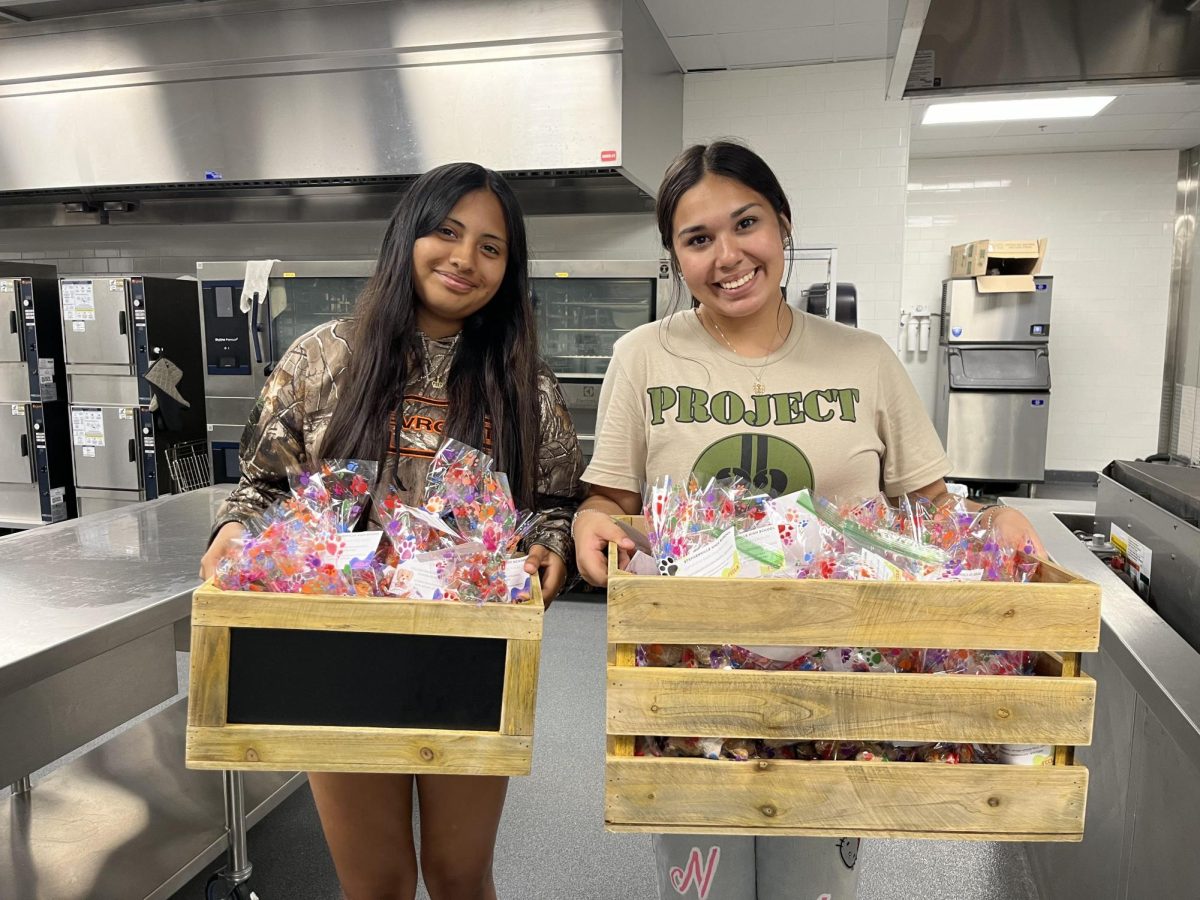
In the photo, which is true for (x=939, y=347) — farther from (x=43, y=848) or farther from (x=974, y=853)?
(x=43, y=848)

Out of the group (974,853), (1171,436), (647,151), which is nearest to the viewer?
(974,853)

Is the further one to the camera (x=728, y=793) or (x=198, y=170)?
(x=198, y=170)

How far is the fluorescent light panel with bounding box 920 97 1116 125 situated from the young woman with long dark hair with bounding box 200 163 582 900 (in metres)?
5.49

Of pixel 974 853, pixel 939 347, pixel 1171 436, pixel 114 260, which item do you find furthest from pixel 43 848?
pixel 1171 436

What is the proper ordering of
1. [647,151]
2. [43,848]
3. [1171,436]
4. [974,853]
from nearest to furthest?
[43,848] → [974,853] → [647,151] → [1171,436]

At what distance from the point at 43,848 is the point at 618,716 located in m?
1.87

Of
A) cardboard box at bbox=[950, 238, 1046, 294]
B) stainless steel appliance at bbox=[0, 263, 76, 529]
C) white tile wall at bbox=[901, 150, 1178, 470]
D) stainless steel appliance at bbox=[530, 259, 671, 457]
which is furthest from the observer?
white tile wall at bbox=[901, 150, 1178, 470]

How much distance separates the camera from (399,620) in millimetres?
880

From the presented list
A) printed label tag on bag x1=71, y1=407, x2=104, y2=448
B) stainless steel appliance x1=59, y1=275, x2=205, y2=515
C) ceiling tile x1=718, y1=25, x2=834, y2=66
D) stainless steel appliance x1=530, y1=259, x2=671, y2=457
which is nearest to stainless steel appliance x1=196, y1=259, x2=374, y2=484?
stainless steel appliance x1=59, y1=275, x2=205, y2=515

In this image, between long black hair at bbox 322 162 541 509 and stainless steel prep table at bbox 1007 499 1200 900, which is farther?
long black hair at bbox 322 162 541 509

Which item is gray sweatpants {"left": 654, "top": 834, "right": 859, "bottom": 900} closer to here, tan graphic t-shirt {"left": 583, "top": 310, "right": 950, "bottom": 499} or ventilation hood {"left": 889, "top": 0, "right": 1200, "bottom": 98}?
tan graphic t-shirt {"left": 583, "top": 310, "right": 950, "bottom": 499}

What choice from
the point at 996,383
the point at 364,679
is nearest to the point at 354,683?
the point at 364,679

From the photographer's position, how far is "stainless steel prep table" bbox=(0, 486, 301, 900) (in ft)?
4.26

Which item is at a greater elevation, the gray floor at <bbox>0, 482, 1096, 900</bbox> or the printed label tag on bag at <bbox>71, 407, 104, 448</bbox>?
the printed label tag on bag at <bbox>71, 407, 104, 448</bbox>
